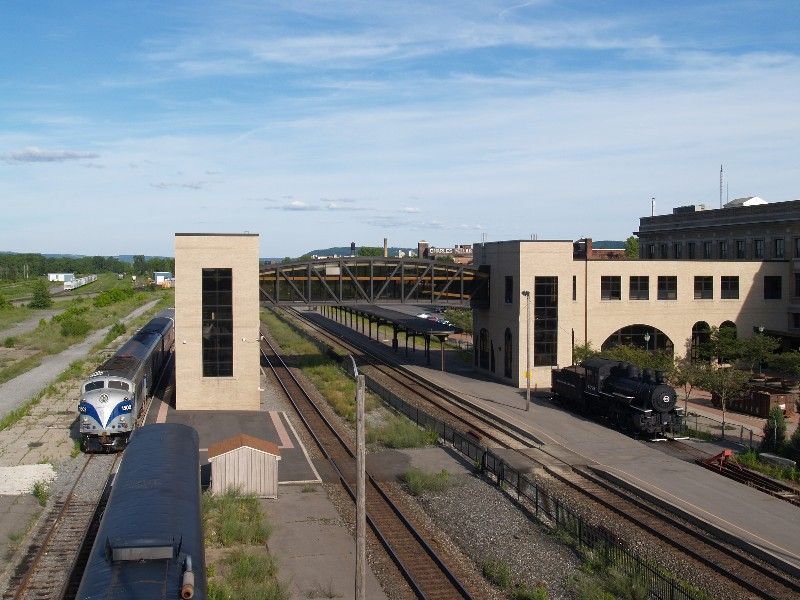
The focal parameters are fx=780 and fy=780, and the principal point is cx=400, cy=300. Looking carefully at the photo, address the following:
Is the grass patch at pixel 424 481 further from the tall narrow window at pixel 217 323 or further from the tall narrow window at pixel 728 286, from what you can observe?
the tall narrow window at pixel 728 286

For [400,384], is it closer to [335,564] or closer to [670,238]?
[335,564]

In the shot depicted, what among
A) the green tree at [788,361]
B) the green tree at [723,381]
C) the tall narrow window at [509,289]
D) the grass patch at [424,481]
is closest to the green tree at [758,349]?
the green tree at [788,361]

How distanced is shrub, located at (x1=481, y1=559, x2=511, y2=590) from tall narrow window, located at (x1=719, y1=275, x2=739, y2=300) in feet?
130

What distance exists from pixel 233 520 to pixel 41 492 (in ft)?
22.9

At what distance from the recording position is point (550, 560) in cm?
1856

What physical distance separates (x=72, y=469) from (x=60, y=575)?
9.62 meters

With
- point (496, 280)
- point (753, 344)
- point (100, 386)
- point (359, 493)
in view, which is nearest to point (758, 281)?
point (753, 344)

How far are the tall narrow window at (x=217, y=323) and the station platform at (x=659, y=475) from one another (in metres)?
12.4

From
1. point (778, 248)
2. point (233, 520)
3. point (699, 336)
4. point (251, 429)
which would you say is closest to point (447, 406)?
point (251, 429)

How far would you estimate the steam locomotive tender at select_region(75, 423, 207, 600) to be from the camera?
10.6 meters

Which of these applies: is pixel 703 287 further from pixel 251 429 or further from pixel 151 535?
pixel 151 535

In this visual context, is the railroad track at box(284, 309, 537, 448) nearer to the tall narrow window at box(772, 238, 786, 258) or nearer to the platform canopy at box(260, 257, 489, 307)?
the platform canopy at box(260, 257, 489, 307)

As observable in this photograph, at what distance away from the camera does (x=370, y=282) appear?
45.6 m

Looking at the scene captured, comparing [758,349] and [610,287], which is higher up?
[610,287]
